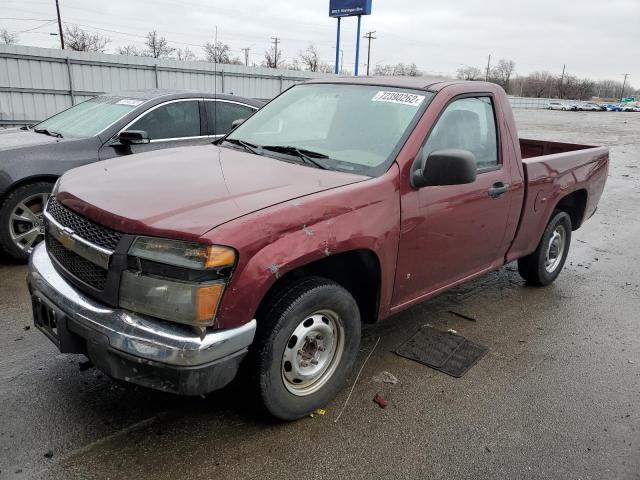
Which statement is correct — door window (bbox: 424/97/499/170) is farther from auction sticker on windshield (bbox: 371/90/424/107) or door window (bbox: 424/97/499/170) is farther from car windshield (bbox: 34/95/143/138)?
car windshield (bbox: 34/95/143/138)

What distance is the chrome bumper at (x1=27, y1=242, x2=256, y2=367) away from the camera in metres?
2.25

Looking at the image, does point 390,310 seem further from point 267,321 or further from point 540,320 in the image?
point 540,320

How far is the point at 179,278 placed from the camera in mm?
→ 2275

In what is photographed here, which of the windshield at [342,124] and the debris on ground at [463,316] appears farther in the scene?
the debris on ground at [463,316]

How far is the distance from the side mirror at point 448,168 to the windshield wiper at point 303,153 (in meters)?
0.61

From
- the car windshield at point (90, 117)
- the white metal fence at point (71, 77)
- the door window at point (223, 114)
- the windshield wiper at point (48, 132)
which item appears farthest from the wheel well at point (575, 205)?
the white metal fence at point (71, 77)

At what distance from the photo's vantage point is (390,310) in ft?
10.8

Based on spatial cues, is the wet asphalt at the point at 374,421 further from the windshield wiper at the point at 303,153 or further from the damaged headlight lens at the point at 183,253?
the windshield wiper at the point at 303,153

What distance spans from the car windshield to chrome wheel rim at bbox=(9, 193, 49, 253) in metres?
0.89

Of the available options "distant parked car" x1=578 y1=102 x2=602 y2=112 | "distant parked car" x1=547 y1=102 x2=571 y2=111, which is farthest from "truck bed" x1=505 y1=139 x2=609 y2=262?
"distant parked car" x1=578 y1=102 x2=602 y2=112

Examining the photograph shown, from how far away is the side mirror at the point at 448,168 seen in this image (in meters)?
2.94

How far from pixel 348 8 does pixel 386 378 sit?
1900 centimetres

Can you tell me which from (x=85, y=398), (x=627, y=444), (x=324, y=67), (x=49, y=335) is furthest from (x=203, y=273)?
(x=324, y=67)

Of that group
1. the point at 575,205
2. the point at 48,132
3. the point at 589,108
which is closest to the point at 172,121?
the point at 48,132
